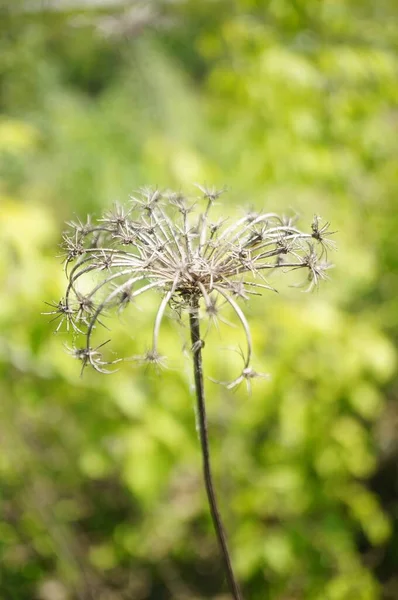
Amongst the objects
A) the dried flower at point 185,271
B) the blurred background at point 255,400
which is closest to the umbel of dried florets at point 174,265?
the dried flower at point 185,271

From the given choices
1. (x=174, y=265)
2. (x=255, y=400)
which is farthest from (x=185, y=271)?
(x=255, y=400)

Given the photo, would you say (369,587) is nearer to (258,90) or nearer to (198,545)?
(198,545)

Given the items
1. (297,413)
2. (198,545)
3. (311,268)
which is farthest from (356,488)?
(311,268)

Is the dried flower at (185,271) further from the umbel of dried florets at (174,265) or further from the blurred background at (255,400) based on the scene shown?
the blurred background at (255,400)

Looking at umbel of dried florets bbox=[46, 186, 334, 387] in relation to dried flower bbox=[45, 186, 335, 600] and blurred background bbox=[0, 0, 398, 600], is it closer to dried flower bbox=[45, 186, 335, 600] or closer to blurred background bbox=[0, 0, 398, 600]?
dried flower bbox=[45, 186, 335, 600]

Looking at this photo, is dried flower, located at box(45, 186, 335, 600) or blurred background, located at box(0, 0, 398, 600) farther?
blurred background, located at box(0, 0, 398, 600)

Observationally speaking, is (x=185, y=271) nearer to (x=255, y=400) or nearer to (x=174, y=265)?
(x=174, y=265)

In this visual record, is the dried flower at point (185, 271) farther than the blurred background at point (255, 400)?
No

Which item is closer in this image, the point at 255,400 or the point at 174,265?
the point at 174,265

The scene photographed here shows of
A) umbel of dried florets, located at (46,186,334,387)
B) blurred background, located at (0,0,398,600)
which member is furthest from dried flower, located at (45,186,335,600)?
blurred background, located at (0,0,398,600)
